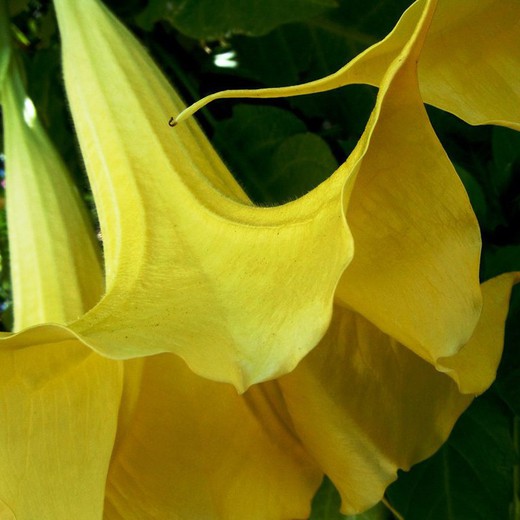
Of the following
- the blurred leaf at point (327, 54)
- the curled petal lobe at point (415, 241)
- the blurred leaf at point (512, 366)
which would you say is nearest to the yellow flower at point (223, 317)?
the curled petal lobe at point (415, 241)

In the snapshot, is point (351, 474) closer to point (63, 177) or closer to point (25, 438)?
point (25, 438)

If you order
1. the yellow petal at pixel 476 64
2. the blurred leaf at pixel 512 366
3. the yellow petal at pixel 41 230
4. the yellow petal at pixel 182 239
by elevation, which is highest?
the yellow petal at pixel 476 64

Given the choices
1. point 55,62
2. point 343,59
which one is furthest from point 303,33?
point 55,62

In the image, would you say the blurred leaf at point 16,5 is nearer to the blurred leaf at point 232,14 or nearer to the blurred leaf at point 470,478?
the blurred leaf at point 232,14

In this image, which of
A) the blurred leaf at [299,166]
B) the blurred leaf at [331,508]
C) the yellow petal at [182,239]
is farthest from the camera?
the blurred leaf at [299,166]

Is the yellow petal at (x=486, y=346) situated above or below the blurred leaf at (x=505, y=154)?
above

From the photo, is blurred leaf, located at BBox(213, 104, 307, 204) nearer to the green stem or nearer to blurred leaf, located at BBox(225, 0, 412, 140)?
blurred leaf, located at BBox(225, 0, 412, 140)

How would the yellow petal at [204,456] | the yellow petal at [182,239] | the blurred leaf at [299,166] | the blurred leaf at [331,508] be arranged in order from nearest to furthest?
the yellow petal at [182,239]
the yellow petal at [204,456]
the blurred leaf at [331,508]
the blurred leaf at [299,166]
